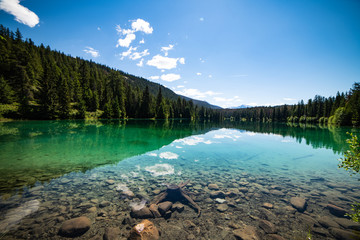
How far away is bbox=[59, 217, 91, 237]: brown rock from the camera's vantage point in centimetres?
476

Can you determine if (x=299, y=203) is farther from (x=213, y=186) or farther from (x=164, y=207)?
(x=164, y=207)

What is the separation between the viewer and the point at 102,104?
300 ft

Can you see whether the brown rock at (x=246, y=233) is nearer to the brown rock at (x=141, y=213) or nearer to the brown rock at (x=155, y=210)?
the brown rock at (x=155, y=210)

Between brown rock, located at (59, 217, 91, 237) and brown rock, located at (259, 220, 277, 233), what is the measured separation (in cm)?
643

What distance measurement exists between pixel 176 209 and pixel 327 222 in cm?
614

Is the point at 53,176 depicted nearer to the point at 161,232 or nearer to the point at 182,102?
the point at 161,232

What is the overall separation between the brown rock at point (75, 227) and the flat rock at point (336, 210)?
10.3 m

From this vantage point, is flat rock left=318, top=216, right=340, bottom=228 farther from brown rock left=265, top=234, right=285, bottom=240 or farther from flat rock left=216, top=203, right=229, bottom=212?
flat rock left=216, top=203, right=229, bottom=212

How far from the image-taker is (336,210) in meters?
6.65

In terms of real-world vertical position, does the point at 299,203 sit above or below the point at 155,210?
below

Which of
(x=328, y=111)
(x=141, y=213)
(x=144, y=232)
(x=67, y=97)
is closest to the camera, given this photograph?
(x=144, y=232)

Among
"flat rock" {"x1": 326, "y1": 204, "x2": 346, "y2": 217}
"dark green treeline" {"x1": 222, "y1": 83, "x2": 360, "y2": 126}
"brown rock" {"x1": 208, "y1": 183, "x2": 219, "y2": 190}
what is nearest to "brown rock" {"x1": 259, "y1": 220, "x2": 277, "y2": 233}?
"brown rock" {"x1": 208, "y1": 183, "x2": 219, "y2": 190}

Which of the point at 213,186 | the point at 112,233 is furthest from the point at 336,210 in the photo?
the point at 112,233

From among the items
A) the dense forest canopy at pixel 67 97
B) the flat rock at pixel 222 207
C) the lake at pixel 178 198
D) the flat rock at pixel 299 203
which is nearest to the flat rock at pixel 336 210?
the lake at pixel 178 198
